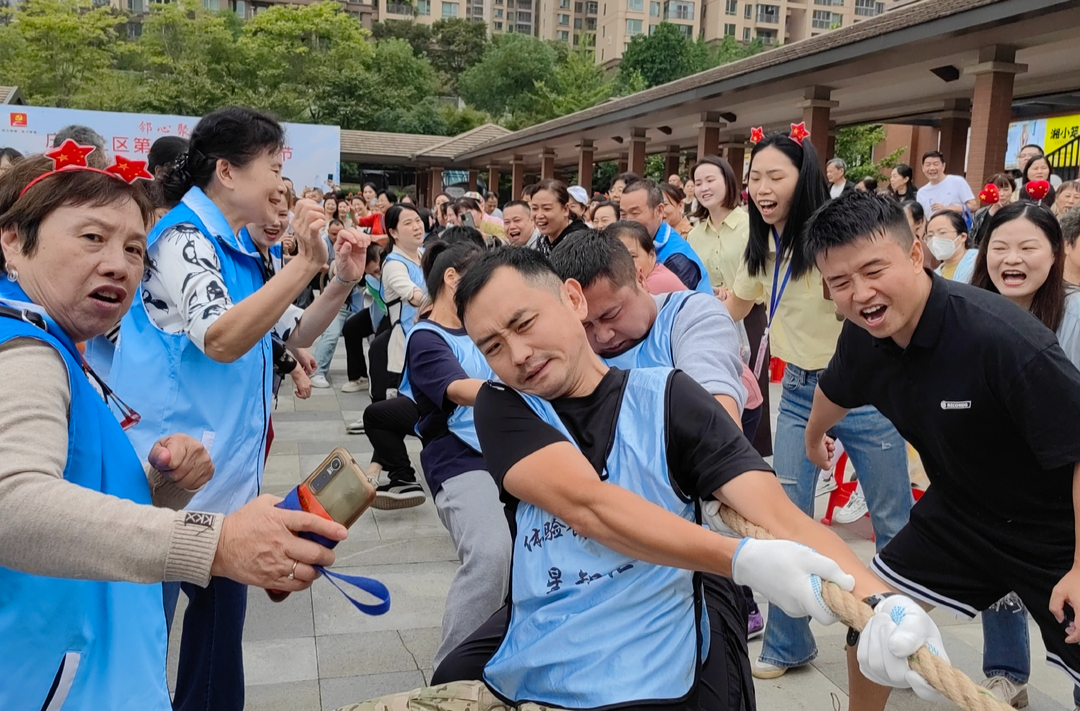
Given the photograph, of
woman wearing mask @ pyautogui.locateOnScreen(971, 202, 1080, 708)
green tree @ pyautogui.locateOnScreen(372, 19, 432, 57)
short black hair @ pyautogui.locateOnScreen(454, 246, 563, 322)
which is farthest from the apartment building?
short black hair @ pyautogui.locateOnScreen(454, 246, 563, 322)

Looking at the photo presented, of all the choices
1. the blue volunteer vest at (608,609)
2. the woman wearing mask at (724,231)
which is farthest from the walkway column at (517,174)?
the blue volunteer vest at (608,609)

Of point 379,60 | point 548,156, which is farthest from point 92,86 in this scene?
point 548,156

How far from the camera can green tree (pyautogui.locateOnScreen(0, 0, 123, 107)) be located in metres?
36.8

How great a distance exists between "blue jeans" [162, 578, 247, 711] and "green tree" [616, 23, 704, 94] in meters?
57.1

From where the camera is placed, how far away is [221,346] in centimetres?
214

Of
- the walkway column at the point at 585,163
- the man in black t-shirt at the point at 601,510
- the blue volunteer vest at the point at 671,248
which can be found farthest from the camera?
the walkway column at the point at 585,163

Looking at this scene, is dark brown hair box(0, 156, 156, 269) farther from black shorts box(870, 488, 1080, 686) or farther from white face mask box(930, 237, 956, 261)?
white face mask box(930, 237, 956, 261)

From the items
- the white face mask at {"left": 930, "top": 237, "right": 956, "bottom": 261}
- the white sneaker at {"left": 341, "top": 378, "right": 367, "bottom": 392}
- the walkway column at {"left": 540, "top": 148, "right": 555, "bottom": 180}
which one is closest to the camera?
the white face mask at {"left": 930, "top": 237, "right": 956, "bottom": 261}

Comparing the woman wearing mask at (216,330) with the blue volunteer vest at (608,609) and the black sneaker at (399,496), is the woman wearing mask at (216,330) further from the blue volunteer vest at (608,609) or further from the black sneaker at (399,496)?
the black sneaker at (399,496)

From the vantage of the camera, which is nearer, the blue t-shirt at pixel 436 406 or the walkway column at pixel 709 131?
the blue t-shirt at pixel 436 406

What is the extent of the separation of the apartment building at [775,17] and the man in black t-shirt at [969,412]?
240 feet

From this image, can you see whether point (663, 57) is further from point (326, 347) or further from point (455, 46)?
point (326, 347)

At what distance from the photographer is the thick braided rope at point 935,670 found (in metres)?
1.11

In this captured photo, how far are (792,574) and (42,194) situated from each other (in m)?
1.42
